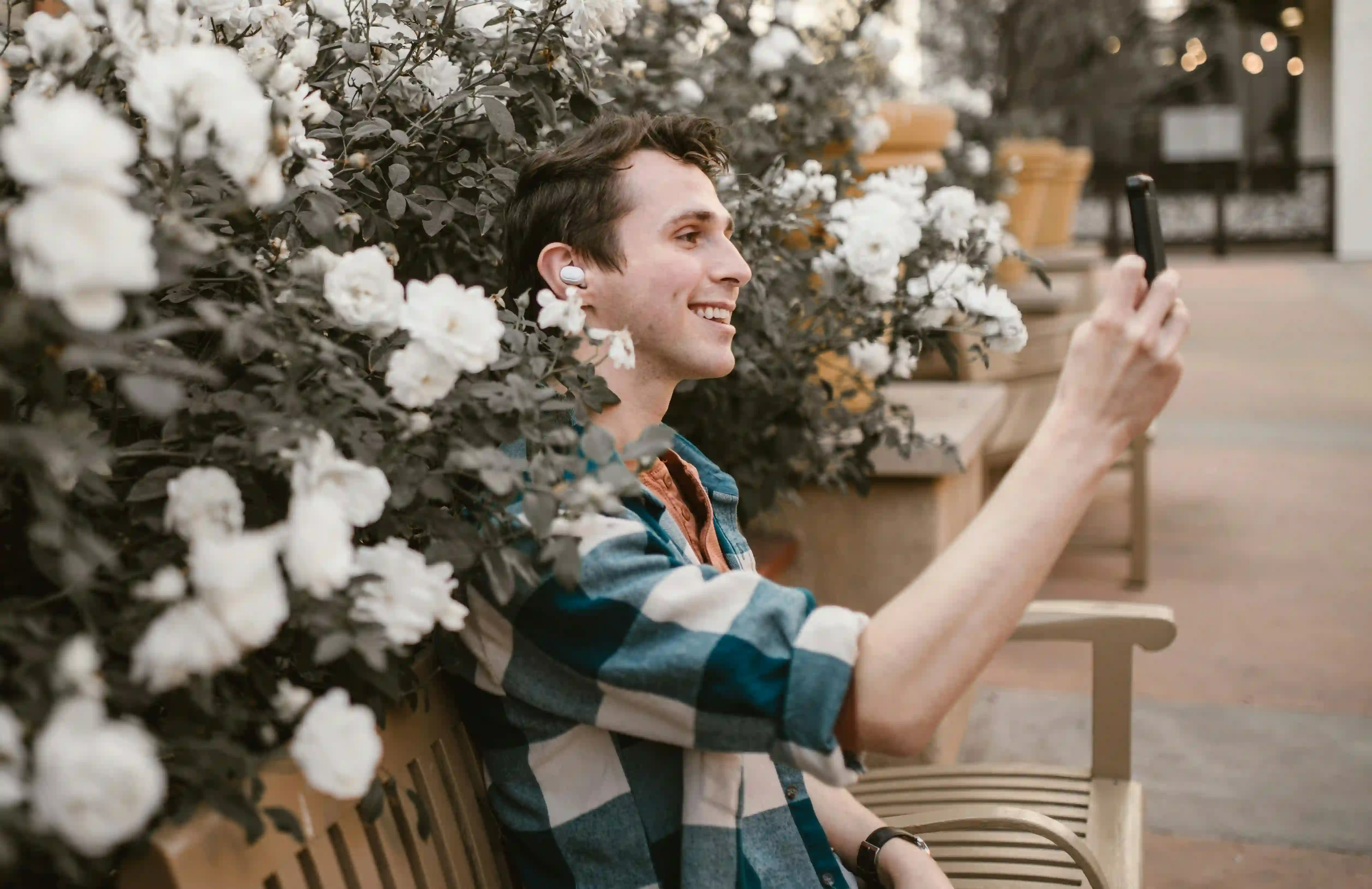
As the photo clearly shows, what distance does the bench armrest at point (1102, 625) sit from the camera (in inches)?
92.5

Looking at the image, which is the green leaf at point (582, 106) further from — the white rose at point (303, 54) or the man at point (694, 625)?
the white rose at point (303, 54)

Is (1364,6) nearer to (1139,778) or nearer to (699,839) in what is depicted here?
(1139,778)

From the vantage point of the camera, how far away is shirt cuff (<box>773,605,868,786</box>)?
1.31m

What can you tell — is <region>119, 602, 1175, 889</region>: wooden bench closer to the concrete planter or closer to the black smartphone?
the black smartphone

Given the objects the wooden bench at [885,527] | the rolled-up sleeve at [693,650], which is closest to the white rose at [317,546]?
the rolled-up sleeve at [693,650]

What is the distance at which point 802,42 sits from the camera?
3.68m

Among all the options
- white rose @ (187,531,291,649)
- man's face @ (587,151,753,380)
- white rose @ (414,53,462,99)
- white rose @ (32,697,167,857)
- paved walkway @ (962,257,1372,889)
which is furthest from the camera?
paved walkway @ (962,257,1372,889)

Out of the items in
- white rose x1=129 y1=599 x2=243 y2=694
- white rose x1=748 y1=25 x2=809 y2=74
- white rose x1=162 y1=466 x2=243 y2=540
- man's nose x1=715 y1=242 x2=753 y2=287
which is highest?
white rose x1=748 y1=25 x2=809 y2=74

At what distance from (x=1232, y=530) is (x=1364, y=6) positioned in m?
15.7

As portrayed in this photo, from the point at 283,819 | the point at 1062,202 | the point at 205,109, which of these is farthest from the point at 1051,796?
the point at 1062,202

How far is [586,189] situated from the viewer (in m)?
1.82

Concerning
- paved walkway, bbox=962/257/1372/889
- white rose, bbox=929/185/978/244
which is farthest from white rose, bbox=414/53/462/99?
paved walkway, bbox=962/257/1372/889

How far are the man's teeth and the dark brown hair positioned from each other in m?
0.14

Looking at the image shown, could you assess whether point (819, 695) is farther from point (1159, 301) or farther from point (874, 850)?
point (874, 850)
